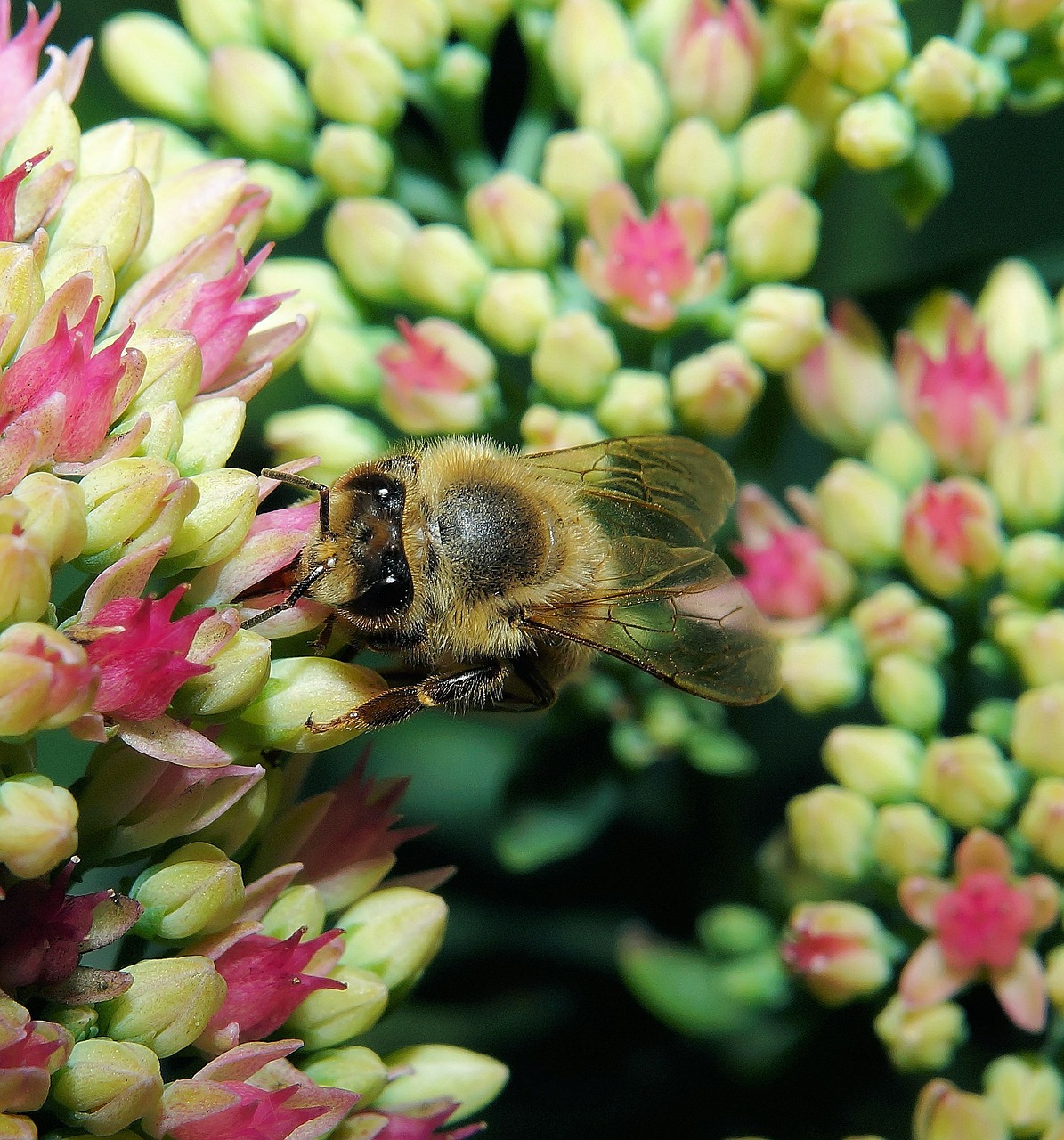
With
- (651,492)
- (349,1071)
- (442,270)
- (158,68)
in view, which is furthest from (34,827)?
(158,68)

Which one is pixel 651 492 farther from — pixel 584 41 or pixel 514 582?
pixel 584 41

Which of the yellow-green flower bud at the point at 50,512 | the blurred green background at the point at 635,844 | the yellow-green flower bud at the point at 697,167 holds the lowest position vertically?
the blurred green background at the point at 635,844

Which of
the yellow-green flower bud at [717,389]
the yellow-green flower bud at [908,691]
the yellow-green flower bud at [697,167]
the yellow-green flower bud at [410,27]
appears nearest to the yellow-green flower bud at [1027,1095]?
the yellow-green flower bud at [908,691]

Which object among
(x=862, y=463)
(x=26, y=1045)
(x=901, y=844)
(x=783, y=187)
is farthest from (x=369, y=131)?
(x=26, y=1045)

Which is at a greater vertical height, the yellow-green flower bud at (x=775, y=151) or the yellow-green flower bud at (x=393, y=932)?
the yellow-green flower bud at (x=775, y=151)

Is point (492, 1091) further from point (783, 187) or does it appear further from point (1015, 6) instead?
point (1015, 6)

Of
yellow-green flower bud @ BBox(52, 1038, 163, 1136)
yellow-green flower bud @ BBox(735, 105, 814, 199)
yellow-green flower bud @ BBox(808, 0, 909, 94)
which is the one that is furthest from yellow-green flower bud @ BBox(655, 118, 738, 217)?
yellow-green flower bud @ BBox(52, 1038, 163, 1136)

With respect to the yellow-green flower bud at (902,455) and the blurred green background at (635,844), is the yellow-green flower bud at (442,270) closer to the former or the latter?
the blurred green background at (635,844)
